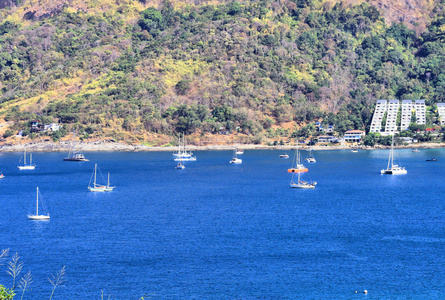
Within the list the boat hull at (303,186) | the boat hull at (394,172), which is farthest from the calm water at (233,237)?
the boat hull at (394,172)

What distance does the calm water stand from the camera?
52.2 meters

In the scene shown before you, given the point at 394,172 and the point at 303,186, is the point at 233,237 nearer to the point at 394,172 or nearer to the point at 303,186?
the point at 303,186

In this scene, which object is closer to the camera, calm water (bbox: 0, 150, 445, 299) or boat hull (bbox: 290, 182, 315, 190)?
calm water (bbox: 0, 150, 445, 299)

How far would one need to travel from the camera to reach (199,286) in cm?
5197

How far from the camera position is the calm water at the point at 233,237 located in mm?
52188

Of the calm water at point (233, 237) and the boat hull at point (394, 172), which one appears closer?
the calm water at point (233, 237)

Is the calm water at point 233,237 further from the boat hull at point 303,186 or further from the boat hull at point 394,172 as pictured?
the boat hull at point 394,172

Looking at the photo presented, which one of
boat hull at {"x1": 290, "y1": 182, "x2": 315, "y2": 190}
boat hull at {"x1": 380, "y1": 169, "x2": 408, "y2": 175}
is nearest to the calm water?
boat hull at {"x1": 290, "y1": 182, "x2": 315, "y2": 190}

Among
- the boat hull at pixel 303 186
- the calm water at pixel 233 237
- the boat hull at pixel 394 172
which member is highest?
the boat hull at pixel 394 172

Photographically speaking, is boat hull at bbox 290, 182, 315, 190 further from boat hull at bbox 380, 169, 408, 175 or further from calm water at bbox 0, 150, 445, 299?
boat hull at bbox 380, 169, 408, 175

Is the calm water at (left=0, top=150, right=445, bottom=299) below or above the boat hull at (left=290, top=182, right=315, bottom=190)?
below

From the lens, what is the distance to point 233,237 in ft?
223

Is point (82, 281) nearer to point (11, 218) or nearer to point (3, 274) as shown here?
point (3, 274)

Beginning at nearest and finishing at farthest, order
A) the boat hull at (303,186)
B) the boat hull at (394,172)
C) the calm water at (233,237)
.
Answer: the calm water at (233,237), the boat hull at (303,186), the boat hull at (394,172)
